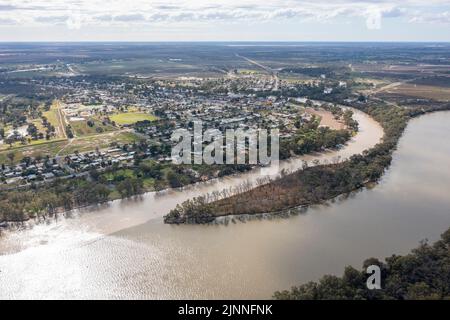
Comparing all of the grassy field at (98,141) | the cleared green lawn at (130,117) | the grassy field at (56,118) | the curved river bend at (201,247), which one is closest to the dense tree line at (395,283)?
the curved river bend at (201,247)

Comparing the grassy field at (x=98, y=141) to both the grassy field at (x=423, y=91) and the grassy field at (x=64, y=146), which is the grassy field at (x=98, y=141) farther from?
the grassy field at (x=423, y=91)

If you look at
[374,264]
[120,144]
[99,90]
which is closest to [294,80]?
[99,90]

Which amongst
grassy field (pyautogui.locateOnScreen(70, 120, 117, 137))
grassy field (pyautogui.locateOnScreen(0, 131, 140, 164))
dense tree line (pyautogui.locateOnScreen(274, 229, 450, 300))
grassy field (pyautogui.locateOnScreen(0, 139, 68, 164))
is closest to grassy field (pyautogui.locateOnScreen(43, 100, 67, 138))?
grassy field (pyautogui.locateOnScreen(70, 120, 117, 137))

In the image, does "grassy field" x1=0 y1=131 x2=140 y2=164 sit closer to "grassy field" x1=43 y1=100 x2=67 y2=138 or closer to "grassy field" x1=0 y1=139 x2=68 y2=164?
"grassy field" x1=0 y1=139 x2=68 y2=164

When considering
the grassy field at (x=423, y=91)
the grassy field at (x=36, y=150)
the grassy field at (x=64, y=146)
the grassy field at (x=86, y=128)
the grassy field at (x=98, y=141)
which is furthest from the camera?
the grassy field at (x=423, y=91)

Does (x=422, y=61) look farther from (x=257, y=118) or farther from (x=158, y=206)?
(x=158, y=206)
